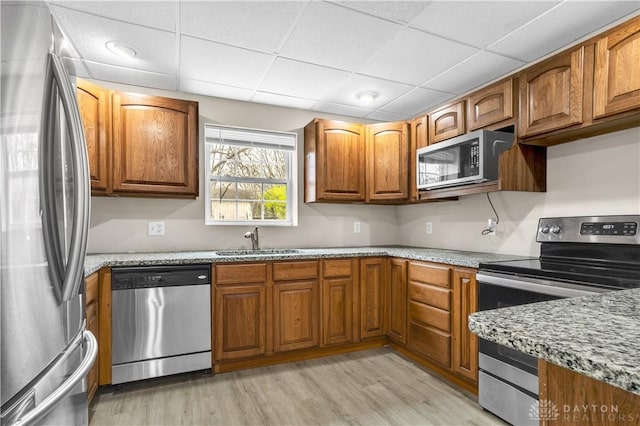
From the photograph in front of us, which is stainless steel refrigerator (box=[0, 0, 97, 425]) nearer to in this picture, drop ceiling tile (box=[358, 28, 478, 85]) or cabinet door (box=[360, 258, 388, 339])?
drop ceiling tile (box=[358, 28, 478, 85])

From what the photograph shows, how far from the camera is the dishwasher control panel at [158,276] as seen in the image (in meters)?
2.29

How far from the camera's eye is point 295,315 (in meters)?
2.78

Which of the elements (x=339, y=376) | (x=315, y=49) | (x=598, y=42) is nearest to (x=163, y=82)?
(x=315, y=49)

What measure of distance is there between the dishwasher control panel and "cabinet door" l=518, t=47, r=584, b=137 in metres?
2.46

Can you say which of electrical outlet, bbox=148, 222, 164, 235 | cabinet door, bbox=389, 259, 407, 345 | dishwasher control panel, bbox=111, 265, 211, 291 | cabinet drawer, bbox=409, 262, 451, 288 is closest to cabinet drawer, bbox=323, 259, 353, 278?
cabinet door, bbox=389, 259, 407, 345

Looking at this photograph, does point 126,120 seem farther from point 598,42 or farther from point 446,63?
point 598,42

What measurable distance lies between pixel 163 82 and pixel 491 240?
305 centimetres

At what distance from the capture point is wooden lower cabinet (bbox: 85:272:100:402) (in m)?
2.00

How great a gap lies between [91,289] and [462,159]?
8.74ft

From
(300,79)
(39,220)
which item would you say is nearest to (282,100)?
(300,79)

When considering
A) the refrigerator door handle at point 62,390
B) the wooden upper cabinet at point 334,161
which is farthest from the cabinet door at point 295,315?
the refrigerator door handle at point 62,390

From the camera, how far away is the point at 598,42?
5.98ft

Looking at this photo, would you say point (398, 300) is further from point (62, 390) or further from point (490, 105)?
point (62, 390)

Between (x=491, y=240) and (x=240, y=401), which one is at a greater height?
(x=491, y=240)
